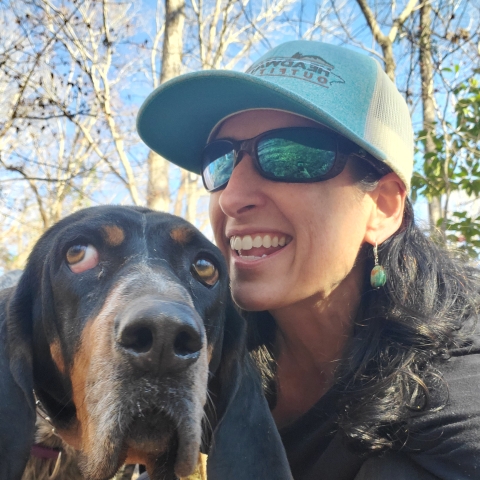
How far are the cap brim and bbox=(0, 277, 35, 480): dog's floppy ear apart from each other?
1417 millimetres

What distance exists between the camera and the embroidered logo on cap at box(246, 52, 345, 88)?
8.41 ft

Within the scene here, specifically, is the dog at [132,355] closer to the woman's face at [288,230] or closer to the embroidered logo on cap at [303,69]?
the woman's face at [288,230]

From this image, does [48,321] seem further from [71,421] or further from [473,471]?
[473,471]

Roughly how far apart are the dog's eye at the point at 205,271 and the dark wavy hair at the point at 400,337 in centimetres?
80

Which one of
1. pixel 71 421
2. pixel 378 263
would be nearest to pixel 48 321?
pixel 71 421

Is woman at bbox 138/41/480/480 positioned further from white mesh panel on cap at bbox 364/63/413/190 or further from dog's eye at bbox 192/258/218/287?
dog's eye at bbox 192/258/218/287

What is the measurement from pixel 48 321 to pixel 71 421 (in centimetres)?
45

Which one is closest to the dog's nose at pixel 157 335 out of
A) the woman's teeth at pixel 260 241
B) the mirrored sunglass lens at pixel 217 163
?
the woman's teeth at pixel 260 241

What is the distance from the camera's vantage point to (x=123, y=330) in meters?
1.67

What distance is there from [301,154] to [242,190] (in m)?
0.38

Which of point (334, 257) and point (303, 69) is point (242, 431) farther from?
point (303, 69)

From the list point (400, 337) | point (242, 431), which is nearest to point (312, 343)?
point (400, 337)

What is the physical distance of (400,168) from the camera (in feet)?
8.56

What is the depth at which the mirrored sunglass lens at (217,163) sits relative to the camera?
292 cm
